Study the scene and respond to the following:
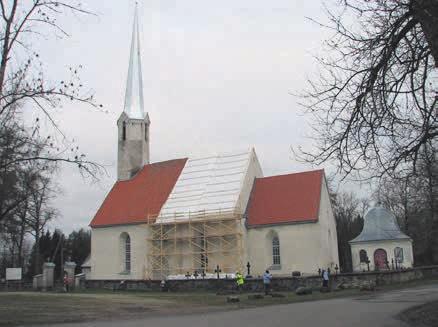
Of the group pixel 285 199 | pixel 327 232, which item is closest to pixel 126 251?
pixel 285 199

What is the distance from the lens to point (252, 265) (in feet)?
131

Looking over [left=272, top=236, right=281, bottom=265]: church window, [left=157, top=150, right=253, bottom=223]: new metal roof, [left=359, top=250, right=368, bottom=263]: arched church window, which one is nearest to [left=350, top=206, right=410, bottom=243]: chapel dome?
[left=359, top=250, right=368, bottom=263]: arched church window

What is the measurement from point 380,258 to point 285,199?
1229 centimetres

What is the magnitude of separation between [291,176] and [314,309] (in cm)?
2489

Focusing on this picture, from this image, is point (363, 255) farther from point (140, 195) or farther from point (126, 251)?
point (126, 251)

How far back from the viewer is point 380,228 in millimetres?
47312

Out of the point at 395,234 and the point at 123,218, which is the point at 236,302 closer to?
the point at 123,218

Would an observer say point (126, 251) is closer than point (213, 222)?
No

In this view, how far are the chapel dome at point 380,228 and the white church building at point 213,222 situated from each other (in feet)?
20.8

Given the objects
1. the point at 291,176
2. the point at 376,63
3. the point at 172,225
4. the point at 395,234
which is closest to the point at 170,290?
the point at 172,225

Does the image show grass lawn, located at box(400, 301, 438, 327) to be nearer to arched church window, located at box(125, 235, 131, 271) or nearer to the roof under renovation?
the roof under renovation

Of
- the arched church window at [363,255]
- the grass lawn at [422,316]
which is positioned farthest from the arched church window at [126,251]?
the grass lawn at [422,316]

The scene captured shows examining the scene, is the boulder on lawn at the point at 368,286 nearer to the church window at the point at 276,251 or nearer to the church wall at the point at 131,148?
the church window at the point at 276,251

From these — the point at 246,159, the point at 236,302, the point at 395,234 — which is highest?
the point at 246,159
